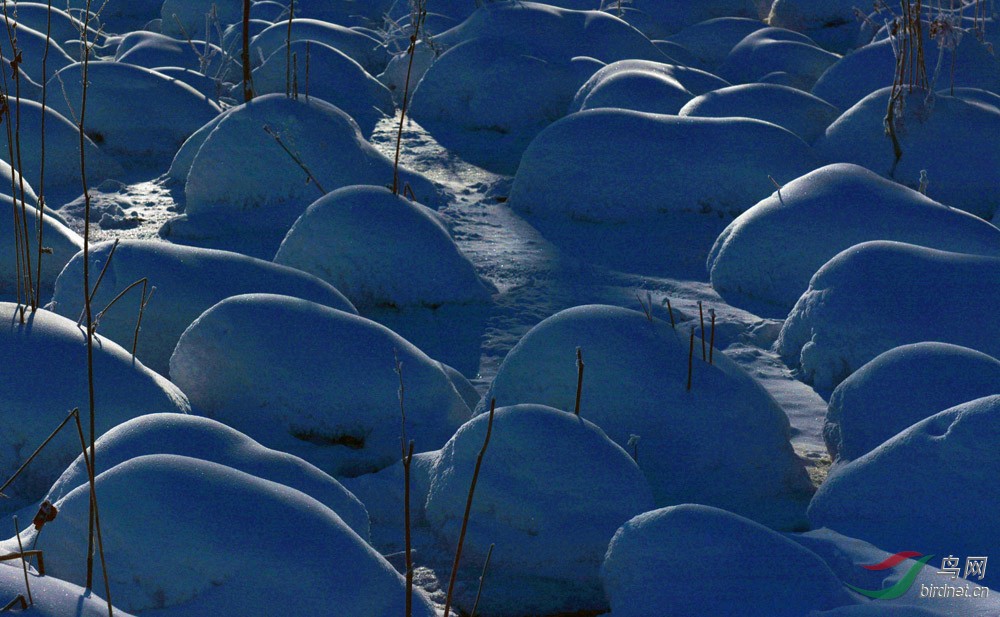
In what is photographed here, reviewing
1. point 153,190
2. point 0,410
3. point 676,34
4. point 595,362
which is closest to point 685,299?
point 595,362

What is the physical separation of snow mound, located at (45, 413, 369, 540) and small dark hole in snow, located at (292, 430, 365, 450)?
0.50 m

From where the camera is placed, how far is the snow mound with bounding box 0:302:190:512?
272 cm

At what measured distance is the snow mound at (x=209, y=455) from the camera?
2.43 m

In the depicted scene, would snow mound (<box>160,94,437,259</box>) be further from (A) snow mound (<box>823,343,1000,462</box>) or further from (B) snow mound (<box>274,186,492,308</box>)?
(A) snow mound (<box>823,343,1000,462</box>)

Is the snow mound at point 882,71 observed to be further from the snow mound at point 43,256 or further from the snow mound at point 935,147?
the snow mound at point 43,256

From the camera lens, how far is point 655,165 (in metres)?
4.95

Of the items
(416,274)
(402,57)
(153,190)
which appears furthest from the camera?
(402,57)

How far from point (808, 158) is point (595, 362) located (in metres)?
2.49

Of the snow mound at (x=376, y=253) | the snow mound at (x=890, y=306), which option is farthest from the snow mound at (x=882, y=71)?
the snow mound at (x=376, y=253)

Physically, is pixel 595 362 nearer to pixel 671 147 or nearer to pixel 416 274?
pixel 416 274

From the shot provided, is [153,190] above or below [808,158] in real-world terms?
below

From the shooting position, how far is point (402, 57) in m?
7.30

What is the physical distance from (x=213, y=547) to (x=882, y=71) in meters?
5.45

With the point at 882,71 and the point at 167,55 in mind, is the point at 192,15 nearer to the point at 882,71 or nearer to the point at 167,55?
the point at 167,55
